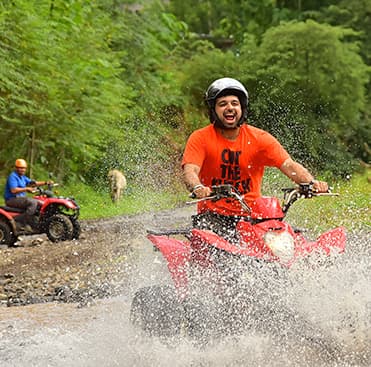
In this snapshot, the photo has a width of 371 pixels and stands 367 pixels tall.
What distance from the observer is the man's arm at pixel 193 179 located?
5574 millimetres

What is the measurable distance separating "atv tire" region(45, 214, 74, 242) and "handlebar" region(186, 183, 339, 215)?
8.87 meters

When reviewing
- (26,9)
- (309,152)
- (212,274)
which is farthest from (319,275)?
(309,152)

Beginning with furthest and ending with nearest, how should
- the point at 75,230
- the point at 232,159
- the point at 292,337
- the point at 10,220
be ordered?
the point at 75,230 → the point at 10,220 → the point at 232,159 → the point at 292,337

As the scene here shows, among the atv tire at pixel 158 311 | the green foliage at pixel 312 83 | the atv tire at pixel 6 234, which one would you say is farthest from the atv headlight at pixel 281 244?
the green foliage at pixel 312 83

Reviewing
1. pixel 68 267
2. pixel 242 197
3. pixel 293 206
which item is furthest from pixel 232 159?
pixel 293 206

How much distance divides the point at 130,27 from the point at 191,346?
1043 inches

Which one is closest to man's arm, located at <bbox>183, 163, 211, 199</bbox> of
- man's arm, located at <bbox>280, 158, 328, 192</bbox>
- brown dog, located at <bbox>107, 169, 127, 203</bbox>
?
man's arm, located at <bbox>280, 158, 328, 192</bbox>

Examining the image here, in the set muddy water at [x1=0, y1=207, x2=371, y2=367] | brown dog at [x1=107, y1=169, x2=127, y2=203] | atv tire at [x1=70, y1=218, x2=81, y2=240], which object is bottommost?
brown dog at [x1=107, y1=169, x2=127, y2=203]

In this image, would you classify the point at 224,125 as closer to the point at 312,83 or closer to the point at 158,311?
the point at 158,311

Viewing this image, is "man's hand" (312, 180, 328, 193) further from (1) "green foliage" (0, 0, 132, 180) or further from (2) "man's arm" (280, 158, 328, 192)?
(1) "green foliage" (0, 0, 132, 180)

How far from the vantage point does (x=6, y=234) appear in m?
14.2

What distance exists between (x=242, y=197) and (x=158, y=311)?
101cm

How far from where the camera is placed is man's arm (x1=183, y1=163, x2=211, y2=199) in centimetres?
557

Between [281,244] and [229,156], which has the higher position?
[229,156]
